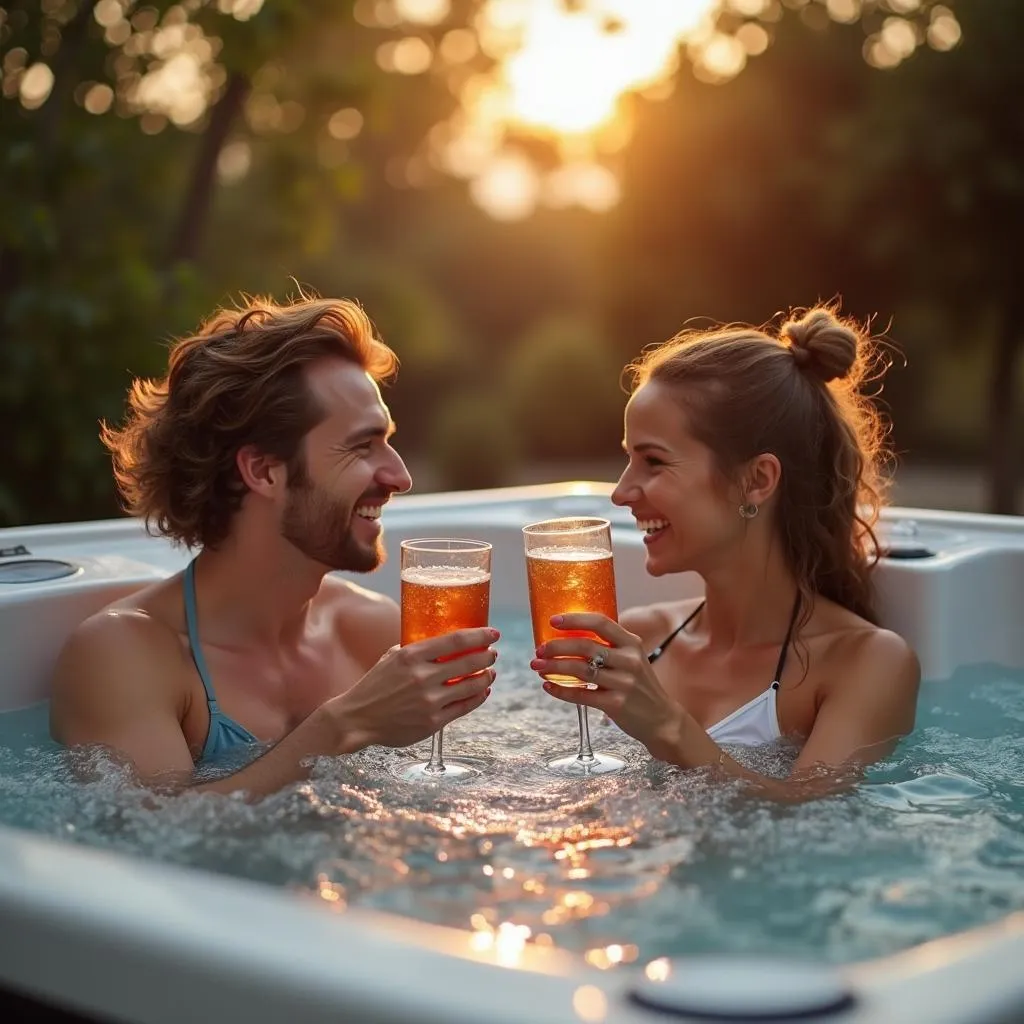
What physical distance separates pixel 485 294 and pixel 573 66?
12128 mm

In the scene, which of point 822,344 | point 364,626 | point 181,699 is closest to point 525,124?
point 364,626

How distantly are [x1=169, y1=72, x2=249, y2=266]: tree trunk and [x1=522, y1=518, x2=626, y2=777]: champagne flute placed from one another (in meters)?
6.06

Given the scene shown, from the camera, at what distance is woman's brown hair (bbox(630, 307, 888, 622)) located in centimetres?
279

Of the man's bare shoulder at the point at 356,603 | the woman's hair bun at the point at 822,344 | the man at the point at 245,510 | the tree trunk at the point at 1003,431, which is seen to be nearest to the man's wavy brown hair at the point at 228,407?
the man at the point at 245,510

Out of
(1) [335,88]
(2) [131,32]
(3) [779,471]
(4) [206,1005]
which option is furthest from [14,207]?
(4) [206,1005]

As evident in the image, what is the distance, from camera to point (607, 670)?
7.56 ft

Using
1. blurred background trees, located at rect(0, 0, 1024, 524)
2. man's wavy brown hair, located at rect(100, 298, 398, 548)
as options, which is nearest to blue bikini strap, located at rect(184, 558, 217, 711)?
man's wavy brown hair, located at rect(100, 298, 398, 548)

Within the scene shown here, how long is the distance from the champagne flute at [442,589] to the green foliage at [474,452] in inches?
453

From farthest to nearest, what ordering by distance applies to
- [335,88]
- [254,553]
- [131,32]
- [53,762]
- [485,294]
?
[485,294]
[335,88]
[131,32]
[254,553]
[53,762]

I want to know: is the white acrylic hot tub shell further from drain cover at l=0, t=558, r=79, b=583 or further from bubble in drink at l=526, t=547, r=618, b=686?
drain cover at l=0, t=558, r=79, b=583

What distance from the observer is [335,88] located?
8.30 m

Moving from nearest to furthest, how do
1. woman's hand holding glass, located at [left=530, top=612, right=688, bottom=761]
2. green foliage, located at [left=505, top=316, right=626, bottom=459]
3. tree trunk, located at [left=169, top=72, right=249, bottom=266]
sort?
1. woman's hand holding glass, located at [left=530, top=612, right=688, bottom=761]
2. tree trunk, located at [left=169, top=72, right=249, bottom=266]
3. green foliage, located at [left=505, top=316, right=626, bottom=459]

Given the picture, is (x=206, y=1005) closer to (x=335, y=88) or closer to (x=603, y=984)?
(x=603, y=984)

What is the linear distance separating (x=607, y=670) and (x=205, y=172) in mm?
6520
